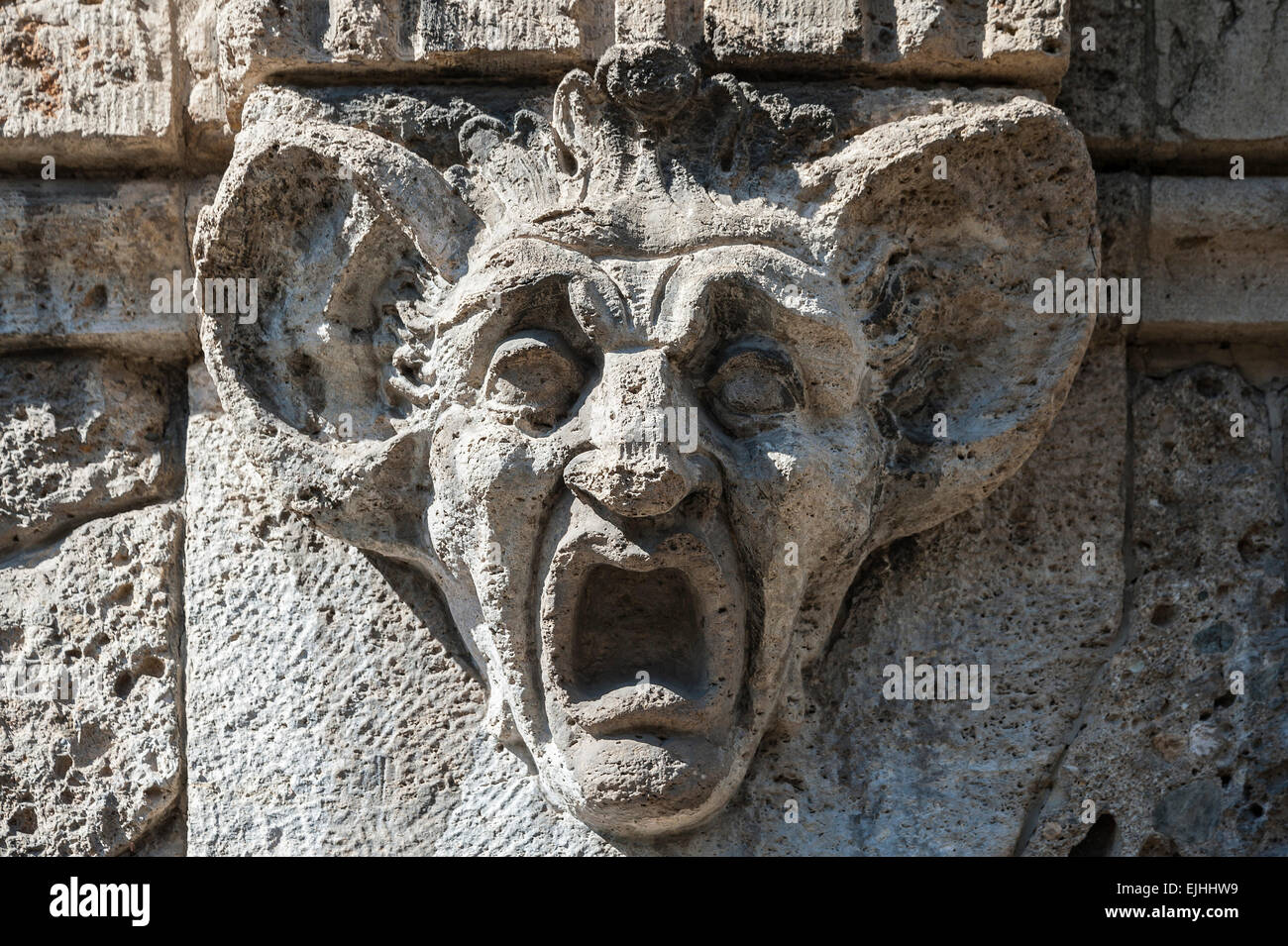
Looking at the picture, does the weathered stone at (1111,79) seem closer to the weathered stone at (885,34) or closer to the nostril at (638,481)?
the weathered stone at (885,34)

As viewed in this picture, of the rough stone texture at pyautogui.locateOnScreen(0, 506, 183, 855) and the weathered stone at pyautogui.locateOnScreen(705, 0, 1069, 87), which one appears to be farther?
the rough stone texture at pyautogui.locateOnScreen(0, 506, 183, 855)

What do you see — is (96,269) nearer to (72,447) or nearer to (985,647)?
(72,447)

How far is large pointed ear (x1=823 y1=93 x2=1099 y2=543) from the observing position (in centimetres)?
277

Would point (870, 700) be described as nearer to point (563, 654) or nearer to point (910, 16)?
point (563, 654)

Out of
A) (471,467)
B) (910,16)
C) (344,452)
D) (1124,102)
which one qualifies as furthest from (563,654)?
(1124,102)

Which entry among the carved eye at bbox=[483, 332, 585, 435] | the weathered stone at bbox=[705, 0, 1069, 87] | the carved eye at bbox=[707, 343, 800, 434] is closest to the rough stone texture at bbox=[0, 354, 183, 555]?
the carved eye at bbox=[483, 332, 585, 435]

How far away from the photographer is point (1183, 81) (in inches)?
121

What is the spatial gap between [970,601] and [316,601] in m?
1.04

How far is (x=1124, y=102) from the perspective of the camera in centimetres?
306

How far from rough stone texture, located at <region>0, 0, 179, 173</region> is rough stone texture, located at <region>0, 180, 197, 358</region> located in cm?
8

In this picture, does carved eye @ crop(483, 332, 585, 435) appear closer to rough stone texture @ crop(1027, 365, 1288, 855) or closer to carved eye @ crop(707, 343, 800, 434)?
carved eye @ crop(707, 343, 800, 434)

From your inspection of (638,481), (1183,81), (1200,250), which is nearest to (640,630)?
(638,481)

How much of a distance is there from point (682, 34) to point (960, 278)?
1.84ft

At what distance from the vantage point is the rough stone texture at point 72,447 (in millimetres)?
3084
